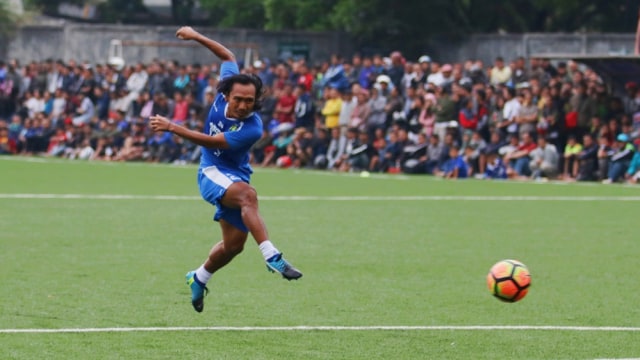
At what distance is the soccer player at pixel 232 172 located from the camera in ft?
34.5

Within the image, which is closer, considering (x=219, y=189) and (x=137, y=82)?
(x=219, y=189)

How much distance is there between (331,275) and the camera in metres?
14.5

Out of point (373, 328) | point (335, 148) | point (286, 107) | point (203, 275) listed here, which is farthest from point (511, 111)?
point (203, 275)

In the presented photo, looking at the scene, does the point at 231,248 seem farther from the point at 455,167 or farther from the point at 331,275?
the point at 455,167

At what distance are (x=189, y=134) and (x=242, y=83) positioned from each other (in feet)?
2.49

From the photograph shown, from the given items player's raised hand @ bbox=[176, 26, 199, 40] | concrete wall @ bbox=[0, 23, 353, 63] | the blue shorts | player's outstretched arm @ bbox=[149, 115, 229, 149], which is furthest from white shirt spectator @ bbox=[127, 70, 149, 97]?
player's outstretched arm @ bbox=[149, 115, 229, 149]

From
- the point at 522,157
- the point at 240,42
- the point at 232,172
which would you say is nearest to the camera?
the point at 232,172

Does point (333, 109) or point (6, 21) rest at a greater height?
point (6, 21)

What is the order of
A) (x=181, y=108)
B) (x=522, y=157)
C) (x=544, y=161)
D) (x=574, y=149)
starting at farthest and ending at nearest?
(x=181, y=108) → (x=522, y=157) → (x=544, y=161) → (x=574, y=149)

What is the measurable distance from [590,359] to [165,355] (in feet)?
9.70

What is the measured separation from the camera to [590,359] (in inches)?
378

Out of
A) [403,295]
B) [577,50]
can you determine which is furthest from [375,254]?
[577,50]

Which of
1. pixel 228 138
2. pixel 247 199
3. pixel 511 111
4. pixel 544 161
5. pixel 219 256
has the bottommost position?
pixel 544 161

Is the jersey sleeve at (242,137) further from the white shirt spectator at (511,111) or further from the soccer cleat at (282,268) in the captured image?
the white shirt spectator at (511,111)
